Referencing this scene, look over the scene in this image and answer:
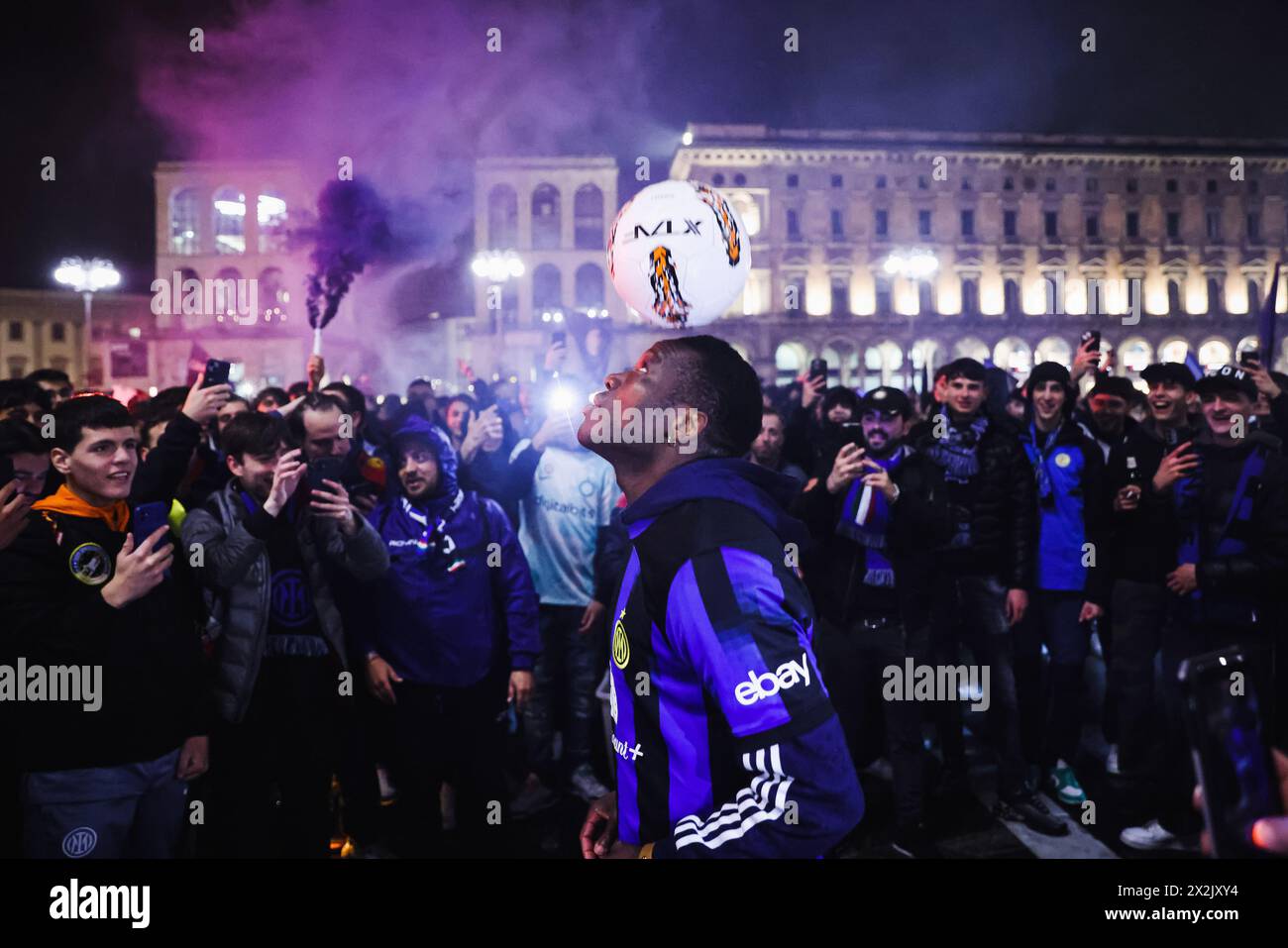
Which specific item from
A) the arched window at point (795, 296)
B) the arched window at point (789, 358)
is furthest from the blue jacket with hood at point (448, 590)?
the arched window at point (795, 296)

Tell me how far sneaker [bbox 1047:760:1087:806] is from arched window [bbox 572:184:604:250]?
181 ft

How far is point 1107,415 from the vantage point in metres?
5.60

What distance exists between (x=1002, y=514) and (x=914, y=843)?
6.19 feet

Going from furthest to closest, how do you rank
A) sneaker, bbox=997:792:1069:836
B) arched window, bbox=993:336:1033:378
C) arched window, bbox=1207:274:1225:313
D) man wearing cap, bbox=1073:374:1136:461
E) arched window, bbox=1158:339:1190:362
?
arched window, bbox=1207:274:1225:313 < arched window, bbox=1158:339:1190:362 < arched window, bbox=993:336:1033:378 < man wearing cap, bbox=1073:374:1136:461 < sneaker, bbox=997:792:1069:836

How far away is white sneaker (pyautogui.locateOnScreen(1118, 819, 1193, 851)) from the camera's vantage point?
428cm

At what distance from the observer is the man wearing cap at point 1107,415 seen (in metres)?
5.57

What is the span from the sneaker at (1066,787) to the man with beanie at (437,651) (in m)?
2.99

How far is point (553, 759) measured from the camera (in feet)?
18.4

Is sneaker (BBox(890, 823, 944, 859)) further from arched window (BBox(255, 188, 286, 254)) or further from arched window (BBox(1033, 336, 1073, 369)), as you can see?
arched window (BBox(1033, 336, 1073, 369))

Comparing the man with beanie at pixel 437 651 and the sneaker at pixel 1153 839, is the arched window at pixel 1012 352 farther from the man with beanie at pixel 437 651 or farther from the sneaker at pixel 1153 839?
the man with beanie at pixel 437 651

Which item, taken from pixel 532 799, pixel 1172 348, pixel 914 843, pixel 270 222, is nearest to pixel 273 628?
pixel 532 799

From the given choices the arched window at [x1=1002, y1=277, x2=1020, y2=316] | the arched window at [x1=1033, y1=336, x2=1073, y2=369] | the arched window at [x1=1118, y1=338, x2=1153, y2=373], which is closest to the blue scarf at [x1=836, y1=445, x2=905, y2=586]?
the arched window at [x1=1033, y1=336, x2=1073, y2=369]

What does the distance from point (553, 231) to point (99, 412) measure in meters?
56.6

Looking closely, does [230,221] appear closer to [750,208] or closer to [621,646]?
[750,208]
